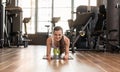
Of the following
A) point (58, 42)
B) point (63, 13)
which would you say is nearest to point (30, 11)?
point (63, 13)

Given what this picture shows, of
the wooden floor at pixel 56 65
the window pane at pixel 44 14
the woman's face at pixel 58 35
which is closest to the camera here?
the wooden floor at pixel 56 65

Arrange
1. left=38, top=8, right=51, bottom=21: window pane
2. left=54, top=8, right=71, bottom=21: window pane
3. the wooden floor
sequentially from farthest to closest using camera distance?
1. left=38, top=8, right=51, bottom=21: window pane
2. left=54, top=8, right=71, bottom=21: window pane
3. the wooden floor

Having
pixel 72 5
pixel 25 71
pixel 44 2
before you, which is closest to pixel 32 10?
pixel 44 2

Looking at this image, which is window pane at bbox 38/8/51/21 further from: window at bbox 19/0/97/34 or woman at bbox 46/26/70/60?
woman at bbox 46/26/70/60

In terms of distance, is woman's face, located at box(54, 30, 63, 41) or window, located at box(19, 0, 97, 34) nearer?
woman's face, located at box(54, 30, 63, 41)

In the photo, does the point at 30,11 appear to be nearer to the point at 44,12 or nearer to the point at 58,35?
the point at 44,12

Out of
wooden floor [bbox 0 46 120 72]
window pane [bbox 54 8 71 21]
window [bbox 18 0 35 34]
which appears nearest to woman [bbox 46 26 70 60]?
wooden floor [bbox 0 46 120 72]

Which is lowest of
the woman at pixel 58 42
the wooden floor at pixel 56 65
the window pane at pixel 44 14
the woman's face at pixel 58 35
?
the wooden floor at pixel 56 65

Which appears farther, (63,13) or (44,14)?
→ (44,14)

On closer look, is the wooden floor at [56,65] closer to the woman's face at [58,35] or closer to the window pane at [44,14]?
the woman's face at [58,35]

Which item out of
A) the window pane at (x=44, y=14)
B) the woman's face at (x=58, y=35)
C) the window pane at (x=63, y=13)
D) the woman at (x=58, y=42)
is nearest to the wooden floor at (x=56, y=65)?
the woman at (x=58, y=42)

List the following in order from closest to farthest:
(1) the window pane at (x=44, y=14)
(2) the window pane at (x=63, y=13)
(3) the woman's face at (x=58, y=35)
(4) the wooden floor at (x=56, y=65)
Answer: (4) the wooden floor at (x=56, y=65) < (3) the woman's face at (x=58, y=35) < (2) the window pane at (x=63, y=13) < (1) the window pane at (x=44, y=14)

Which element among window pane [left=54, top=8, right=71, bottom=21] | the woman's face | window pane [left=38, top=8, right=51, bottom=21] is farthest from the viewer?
window pane [left=38, top=8, right=51, bottom=21]

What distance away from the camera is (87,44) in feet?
24.9
